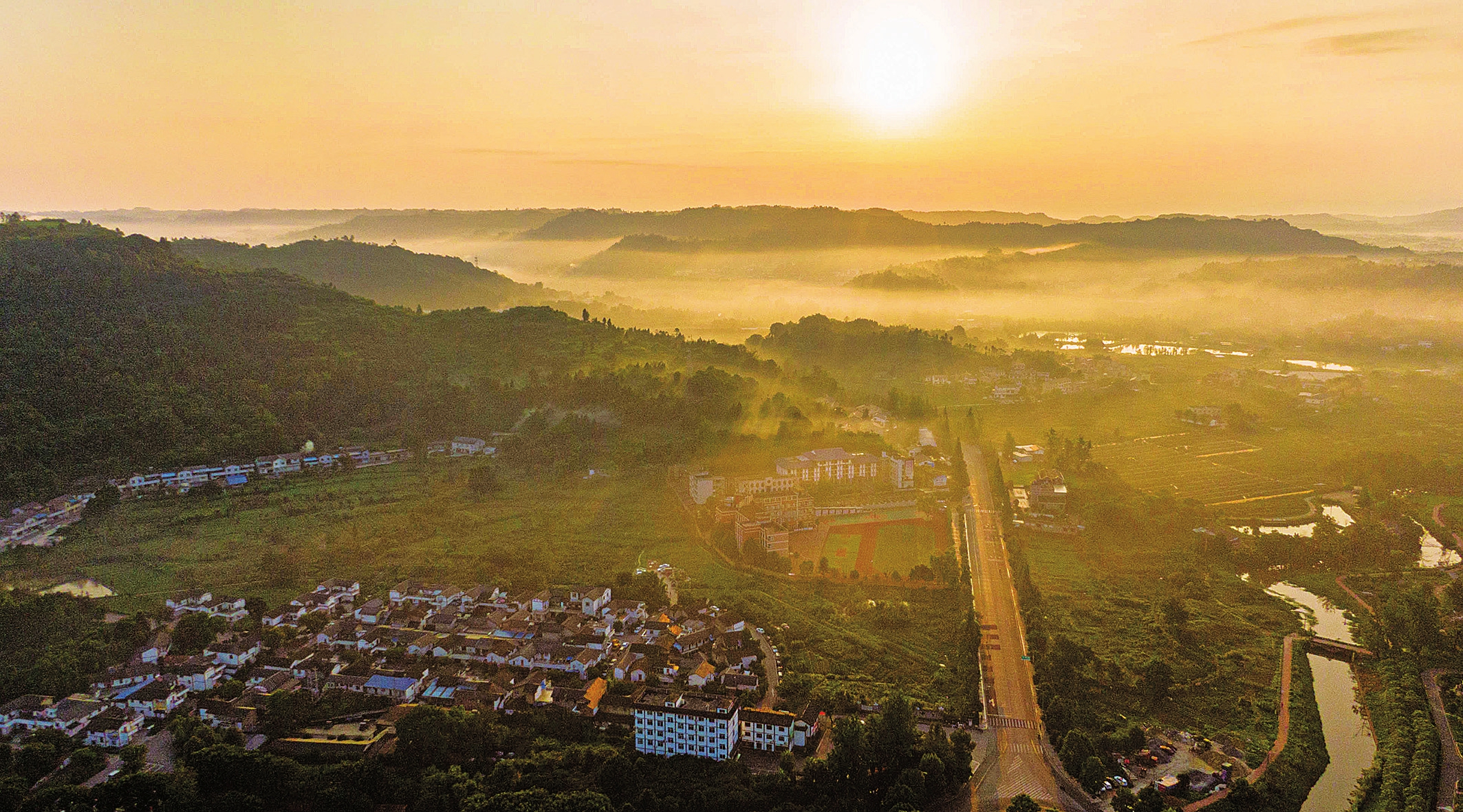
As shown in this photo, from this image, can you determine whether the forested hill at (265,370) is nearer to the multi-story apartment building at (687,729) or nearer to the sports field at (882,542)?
the sports field at (882,542)

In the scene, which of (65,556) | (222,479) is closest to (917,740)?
(65,556)

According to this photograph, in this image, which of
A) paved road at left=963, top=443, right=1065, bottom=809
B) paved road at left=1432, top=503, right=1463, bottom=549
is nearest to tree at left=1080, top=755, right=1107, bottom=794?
paved road at left=963, top=443, right=1065, bottom=809

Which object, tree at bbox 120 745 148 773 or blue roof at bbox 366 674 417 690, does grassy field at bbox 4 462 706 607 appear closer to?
blue roof at bbox 366 674 417 690

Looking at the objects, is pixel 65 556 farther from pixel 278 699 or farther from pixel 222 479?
pixel 278 699

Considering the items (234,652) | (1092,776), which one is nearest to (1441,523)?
(1092,776)

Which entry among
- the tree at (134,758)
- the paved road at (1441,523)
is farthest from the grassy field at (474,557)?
the paved road at (1441,523)
